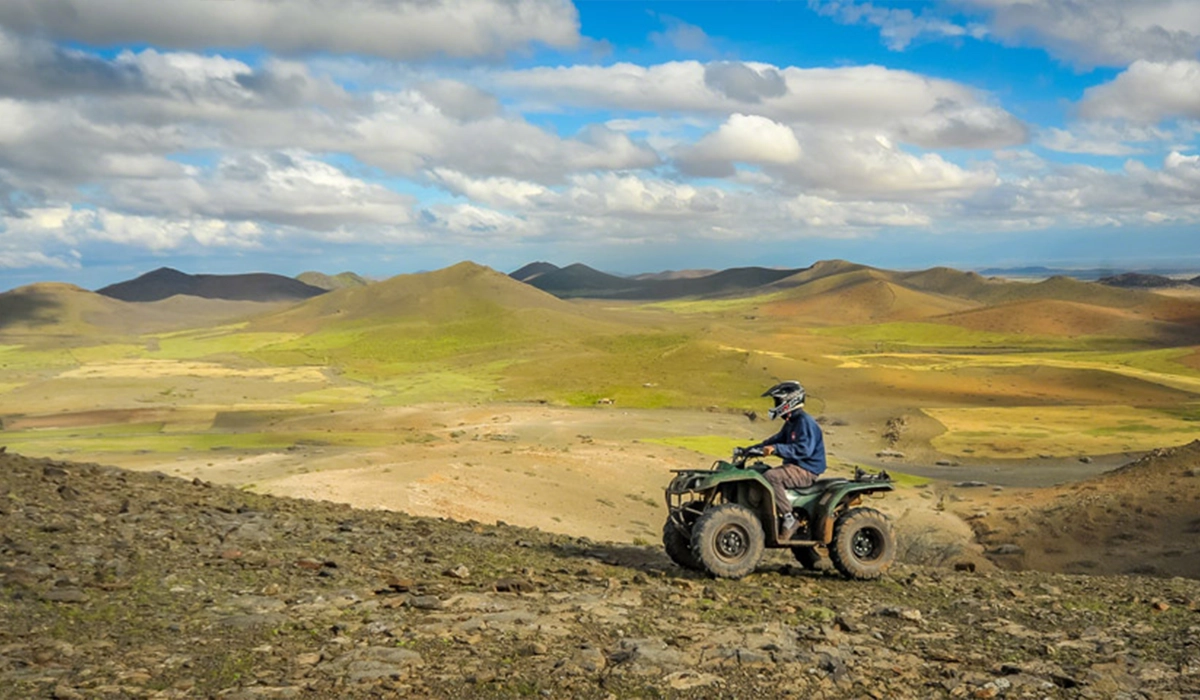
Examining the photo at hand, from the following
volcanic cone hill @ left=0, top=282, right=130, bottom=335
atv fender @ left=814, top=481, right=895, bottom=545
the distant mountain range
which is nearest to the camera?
atv fender @ left=814, top=481, right=895, bottom=545

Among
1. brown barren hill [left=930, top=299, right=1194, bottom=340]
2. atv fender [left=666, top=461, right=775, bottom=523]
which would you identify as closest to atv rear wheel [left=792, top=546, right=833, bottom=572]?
atv fender [left=666, top=461, right=775, bottom=523]

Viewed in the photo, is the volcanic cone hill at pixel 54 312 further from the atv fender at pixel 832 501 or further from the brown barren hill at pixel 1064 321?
the atv fender at pixel 832 501

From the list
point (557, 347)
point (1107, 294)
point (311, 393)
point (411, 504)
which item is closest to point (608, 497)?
point (411, 504)

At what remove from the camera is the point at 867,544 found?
1288 centimetres

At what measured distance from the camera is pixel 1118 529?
2259 cm

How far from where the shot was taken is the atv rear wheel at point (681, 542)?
42.0 feet

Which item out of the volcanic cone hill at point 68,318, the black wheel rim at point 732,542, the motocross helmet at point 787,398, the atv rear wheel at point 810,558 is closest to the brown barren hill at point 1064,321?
the atv rear wheel at point 810,558

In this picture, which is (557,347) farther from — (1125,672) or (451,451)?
(1125,672)

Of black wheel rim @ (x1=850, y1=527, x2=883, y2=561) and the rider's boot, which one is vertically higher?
the rider's boot

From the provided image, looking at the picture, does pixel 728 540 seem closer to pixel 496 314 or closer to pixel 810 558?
pixel 810 558

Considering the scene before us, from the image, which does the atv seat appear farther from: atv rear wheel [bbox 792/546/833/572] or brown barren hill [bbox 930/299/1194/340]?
brown barren hill [bbox 930/299/1194/340]

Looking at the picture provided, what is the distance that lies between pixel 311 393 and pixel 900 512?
59.3m

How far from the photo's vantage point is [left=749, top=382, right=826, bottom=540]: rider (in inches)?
489

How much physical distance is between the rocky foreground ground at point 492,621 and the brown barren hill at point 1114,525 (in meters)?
7.65
